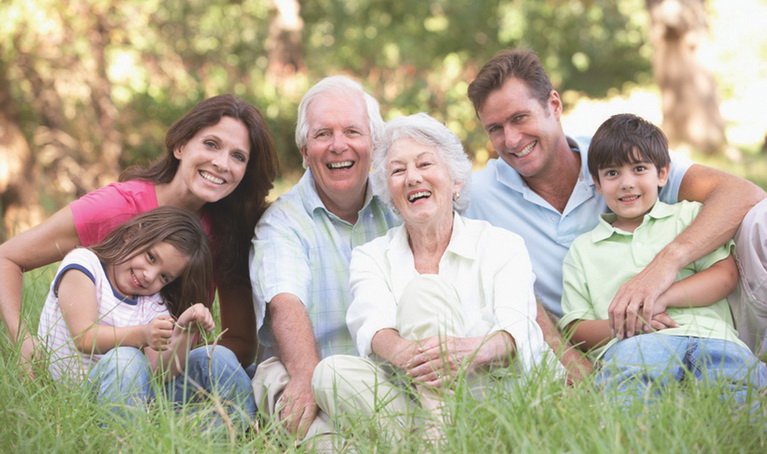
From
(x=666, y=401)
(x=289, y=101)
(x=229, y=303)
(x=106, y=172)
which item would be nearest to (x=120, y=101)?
(x=106, y=172)

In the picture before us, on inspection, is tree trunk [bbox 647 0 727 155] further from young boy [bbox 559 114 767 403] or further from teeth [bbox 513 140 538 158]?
young boy [bbox 559 114 767 403]

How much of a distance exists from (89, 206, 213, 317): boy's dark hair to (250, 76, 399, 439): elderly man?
267 mm

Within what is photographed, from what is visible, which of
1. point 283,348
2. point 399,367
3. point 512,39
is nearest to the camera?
point 399,367

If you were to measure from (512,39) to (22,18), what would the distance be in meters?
12.9

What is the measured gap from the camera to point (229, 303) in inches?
149

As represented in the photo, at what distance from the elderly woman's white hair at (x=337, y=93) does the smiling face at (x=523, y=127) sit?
568 mm

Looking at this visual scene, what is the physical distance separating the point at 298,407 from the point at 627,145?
1.78m

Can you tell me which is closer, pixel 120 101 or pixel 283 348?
pixel 283 348

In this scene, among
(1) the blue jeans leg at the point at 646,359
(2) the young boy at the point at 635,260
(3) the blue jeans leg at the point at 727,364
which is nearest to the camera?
(3) the blue jeans leg at the point at 727,364

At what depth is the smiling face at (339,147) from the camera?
3.51 metres

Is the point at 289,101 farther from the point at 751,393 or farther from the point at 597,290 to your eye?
the point at 751,393

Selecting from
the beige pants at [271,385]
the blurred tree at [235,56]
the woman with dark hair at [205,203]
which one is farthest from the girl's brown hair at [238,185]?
the blurred tree at [235,56]

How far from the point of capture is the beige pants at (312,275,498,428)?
270cm

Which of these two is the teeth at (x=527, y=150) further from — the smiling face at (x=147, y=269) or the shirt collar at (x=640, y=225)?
the smiling face at (x=147, y=269)
